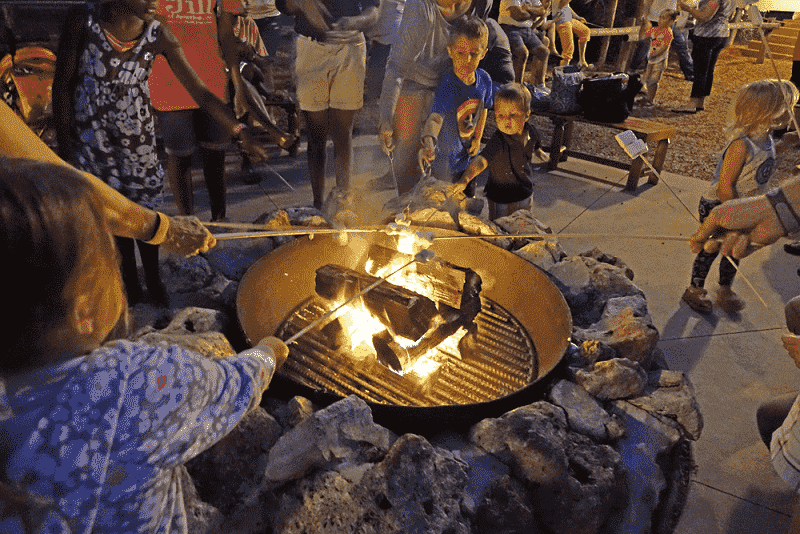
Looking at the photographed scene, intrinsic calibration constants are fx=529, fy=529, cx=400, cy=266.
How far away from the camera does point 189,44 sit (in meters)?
3.20

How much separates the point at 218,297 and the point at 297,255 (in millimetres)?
446

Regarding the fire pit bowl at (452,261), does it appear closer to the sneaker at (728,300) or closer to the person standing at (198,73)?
the person standing at (198,73)

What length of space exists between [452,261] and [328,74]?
1783 millimetres

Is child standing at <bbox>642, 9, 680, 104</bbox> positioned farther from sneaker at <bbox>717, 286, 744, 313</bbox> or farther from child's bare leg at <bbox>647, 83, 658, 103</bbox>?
sneaker at <bbox>717, 286, 744, 313</bbox>

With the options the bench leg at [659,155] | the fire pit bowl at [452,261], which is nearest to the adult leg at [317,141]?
the fire pit bowl at [452,261]

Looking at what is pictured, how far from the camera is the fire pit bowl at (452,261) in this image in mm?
1875

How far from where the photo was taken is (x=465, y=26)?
337cm

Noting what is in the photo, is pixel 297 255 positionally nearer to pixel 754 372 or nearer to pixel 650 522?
pixel 650 522

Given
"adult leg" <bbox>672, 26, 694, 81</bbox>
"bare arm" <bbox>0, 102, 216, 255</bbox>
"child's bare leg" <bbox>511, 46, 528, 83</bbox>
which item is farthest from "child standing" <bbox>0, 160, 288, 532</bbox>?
"adult leg" <bbox>672, 26, 694, 81</bbox>

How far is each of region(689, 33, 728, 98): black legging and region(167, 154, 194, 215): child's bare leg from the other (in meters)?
7.84

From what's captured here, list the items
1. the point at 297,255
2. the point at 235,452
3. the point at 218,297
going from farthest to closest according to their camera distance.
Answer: the point at 297,255 < the point at 218,297 < the point at 235,452

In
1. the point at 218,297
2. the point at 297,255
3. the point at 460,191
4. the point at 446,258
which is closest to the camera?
the point at 218,297

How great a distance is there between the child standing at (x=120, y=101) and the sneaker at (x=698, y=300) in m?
2.75

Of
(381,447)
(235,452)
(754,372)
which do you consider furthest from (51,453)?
(754,372)
